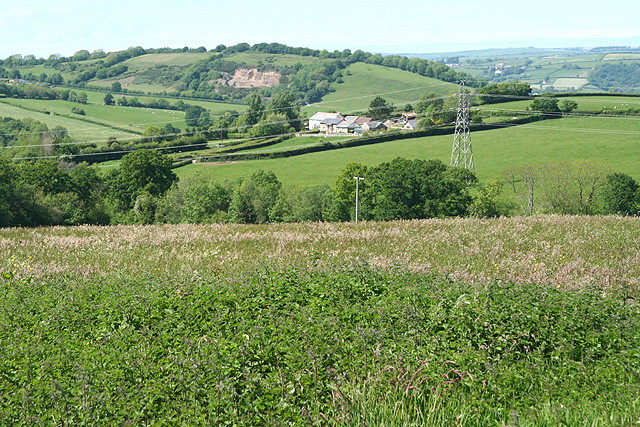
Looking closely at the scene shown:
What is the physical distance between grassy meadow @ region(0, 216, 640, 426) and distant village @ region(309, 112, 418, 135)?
5087 inches

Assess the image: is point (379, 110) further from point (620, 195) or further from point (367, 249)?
point (367, 249)

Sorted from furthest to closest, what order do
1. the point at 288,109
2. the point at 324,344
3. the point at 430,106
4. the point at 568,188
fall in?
the point at 288,109 → the point at 430,106 → the point at 568,188 → the point at 324,344

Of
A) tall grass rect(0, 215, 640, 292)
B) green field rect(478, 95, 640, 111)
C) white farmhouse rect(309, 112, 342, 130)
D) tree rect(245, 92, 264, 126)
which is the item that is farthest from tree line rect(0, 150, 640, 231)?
tree rect(245, 92, 264, 126)

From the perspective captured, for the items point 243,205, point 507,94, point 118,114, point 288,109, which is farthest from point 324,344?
point 118,114

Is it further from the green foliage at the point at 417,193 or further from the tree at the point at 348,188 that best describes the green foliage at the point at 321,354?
the tree at the point at 348,188

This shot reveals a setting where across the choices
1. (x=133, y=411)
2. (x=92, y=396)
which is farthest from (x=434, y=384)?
(x=92, y=396)

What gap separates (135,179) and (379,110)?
109 metres

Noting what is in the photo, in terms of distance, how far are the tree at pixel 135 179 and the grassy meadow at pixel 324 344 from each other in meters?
73.9

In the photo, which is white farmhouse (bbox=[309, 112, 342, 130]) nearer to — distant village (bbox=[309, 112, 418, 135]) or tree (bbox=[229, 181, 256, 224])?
distant village (bbox=[309, 112, 418, 135])

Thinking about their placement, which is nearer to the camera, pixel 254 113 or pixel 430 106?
pixel 430 106

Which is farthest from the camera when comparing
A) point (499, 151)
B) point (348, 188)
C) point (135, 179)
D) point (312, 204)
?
point (499, 151)

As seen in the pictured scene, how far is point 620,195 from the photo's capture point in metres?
64.7

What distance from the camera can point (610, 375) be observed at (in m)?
7.23

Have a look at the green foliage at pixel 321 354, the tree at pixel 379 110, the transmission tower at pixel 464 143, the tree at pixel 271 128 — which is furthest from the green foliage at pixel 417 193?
the tree at pixel 379 110
